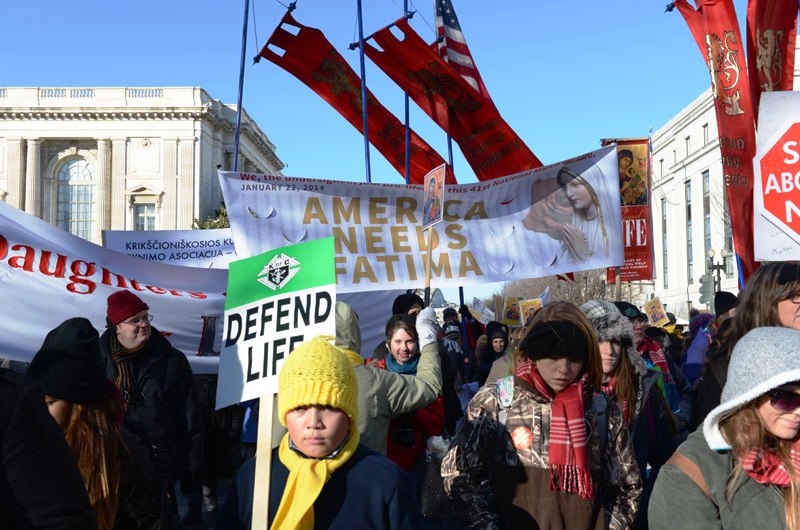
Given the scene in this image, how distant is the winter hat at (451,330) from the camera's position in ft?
29.5

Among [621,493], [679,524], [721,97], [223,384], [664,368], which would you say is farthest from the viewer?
[721,97]

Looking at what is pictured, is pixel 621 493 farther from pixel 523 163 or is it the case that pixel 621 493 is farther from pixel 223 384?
pixel 523 163

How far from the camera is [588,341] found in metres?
3.25

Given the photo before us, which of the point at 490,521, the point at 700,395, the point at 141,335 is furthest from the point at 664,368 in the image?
the point at 141,335

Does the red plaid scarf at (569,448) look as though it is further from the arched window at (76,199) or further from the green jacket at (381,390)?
the arched window at (76,199)

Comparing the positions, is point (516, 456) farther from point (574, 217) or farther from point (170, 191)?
point (170, 191)

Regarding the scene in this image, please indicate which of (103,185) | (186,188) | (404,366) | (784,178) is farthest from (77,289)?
(103,185)

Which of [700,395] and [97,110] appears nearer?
[700,395]

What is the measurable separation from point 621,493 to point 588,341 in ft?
1.89

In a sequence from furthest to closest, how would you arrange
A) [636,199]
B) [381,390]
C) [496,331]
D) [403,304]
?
[636,199]
[496,331]
[403,304]
[381,390]

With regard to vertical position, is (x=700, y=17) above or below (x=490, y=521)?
above

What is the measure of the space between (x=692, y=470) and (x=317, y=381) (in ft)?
3.51

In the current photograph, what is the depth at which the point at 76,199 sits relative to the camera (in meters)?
59.1

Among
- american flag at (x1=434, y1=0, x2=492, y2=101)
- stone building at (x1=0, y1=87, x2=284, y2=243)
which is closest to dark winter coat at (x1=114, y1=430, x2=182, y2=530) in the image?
american flag at (x1=434, y1=0, x2=492, y2=101)
